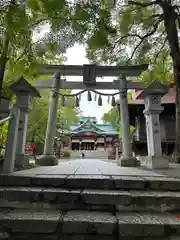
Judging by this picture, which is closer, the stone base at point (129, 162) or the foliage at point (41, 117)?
the stone base at point (129, 162)

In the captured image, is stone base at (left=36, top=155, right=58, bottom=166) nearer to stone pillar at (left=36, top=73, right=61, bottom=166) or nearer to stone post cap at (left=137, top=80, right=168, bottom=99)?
stone pillar at (left=36, top=73, right=61, bottom=166)

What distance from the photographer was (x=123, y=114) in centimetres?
700

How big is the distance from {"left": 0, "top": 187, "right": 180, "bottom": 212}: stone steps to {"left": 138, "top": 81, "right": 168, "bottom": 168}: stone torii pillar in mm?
2684

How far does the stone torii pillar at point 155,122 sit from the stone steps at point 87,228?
10.7 feet

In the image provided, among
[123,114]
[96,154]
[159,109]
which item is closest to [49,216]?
[159,109]

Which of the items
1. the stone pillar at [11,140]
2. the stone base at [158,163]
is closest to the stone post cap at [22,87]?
the stone pillar at [11,140]

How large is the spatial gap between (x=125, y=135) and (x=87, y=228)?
4911mm

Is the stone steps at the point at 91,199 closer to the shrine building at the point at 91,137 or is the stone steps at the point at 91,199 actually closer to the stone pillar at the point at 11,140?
the stone pillar at the point at 11,140

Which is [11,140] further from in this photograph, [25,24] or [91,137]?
[91,137]

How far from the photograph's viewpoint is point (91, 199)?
258 cm

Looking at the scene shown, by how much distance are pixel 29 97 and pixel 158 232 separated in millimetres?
4504

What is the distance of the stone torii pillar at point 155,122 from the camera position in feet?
17.6

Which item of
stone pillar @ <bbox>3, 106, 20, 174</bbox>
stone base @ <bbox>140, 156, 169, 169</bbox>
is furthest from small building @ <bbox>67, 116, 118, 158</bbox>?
stone pillar @ <bbox>3, 106, 20, 174</bbox>

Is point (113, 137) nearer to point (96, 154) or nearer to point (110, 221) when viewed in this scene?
point (96, 154)
